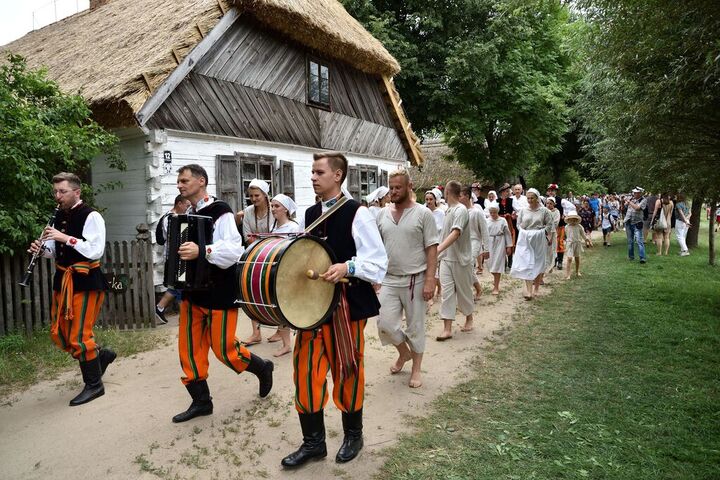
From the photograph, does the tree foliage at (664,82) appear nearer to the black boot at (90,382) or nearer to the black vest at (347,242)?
the black vest at (347,242)

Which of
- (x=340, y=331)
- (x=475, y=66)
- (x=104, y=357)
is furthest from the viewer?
(x=475, y=66)

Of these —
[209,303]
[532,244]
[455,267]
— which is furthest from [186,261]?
[532,244]

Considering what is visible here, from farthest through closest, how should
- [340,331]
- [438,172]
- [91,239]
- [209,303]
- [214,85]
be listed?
[438,172]
[214,85]
[91,239]
[209,303]
[340,331]

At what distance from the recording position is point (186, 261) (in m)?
3.64

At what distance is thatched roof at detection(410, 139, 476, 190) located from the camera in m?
31.9

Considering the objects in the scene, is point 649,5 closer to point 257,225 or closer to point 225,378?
point 257,225

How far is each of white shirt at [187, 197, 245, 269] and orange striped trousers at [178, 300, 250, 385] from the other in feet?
1.43

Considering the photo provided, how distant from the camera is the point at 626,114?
24.1ft

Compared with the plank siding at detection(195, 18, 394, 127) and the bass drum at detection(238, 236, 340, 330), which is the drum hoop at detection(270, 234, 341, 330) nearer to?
the bass drum at detection(238, 236, 340, 330)

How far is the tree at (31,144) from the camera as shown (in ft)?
19.4

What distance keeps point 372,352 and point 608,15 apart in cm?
522

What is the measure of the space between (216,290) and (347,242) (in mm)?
1195

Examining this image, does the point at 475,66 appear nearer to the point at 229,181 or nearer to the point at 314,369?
the point at 229,181

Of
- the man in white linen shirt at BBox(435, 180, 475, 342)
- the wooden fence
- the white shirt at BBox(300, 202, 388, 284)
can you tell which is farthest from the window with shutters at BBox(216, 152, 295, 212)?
the white shirt at BBox(300, 202, 388, 284)
